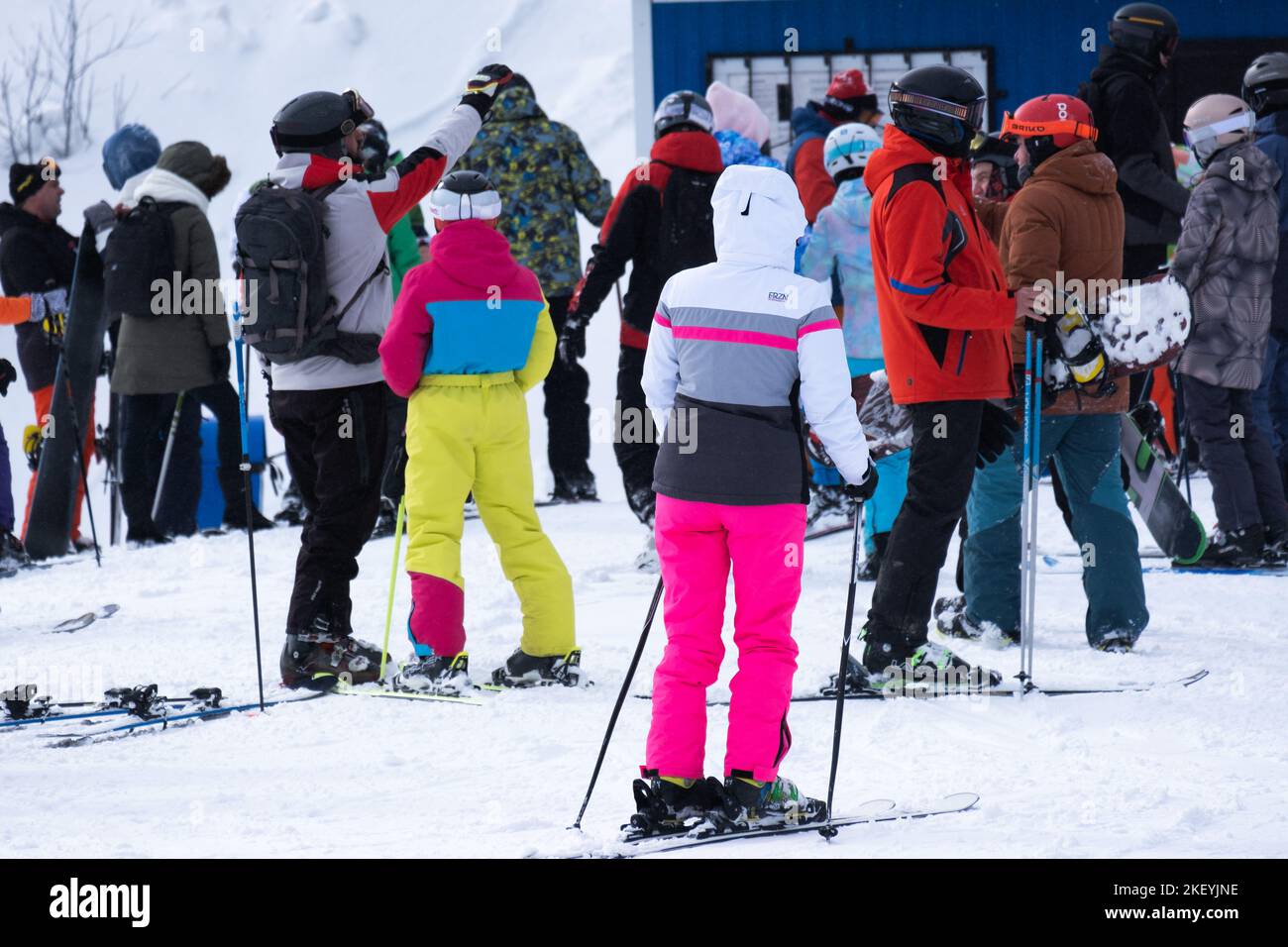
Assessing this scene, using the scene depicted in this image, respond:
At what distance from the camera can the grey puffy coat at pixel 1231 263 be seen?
7121mm

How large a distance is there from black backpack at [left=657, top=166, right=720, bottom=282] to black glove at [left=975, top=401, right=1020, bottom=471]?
2088 mm

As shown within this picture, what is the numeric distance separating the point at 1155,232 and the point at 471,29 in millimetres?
37775

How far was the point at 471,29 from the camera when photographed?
141 feet

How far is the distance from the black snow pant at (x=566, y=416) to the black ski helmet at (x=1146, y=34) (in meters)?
3.24

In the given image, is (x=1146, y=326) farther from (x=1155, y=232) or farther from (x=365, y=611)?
(x=365, y=611)

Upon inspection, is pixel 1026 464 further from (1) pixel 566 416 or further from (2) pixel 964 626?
(1) pixel 566 416

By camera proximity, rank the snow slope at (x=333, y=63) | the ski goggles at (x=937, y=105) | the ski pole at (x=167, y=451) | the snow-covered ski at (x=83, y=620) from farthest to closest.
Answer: the snow slope at (x=333, y=63) → the ski pole at (x=167, y=451) → the snow-covered ski at (x=83, y=620) → the ski goggles at (x=937, y=105)

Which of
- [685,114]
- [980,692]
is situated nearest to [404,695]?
[980,692]

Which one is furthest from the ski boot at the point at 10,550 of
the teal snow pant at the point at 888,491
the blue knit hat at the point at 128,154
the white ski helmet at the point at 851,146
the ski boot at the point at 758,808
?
the ski boot at the point at 758,808

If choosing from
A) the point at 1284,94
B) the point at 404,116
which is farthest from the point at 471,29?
the point at 1284,94

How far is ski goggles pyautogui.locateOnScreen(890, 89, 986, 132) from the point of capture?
4941 millimetres

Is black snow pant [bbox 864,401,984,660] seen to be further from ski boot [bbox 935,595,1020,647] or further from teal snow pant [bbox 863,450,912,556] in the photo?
teal snow pant [bbox 863,450,912,556]

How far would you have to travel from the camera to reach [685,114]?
707 centimetres

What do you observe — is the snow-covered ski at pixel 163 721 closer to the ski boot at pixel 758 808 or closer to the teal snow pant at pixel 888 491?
the ski boot at pixel 758 808
